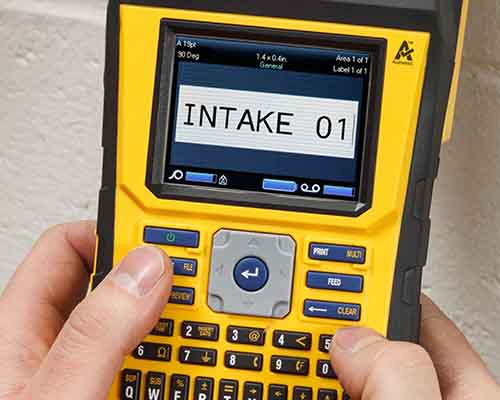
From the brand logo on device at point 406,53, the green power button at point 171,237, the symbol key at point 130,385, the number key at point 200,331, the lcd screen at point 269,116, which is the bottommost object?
the symbol key at point 130,385

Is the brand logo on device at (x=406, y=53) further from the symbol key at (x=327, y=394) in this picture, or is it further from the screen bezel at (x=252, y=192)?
the symbol key at (x=327, y=394)

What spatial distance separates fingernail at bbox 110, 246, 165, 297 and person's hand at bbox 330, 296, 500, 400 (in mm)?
96

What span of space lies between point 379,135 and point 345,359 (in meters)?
0.12

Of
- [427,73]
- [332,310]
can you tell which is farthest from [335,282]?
[427,73]

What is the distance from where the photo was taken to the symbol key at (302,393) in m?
0.50

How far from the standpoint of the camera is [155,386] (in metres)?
0.50

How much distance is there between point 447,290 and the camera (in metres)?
0.60

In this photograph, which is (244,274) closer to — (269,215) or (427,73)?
(269,215)

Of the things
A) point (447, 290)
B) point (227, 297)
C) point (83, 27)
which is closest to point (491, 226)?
point (447, 290)

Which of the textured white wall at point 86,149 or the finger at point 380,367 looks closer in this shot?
the finger at point 380,367

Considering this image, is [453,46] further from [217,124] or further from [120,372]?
[120,372]

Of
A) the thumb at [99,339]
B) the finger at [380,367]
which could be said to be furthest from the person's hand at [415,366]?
the thumb at [99,339]

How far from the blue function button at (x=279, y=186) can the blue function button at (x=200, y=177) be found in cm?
3

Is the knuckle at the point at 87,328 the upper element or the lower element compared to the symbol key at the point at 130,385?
upper
